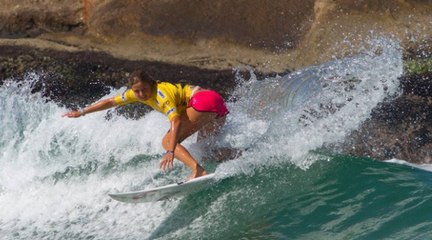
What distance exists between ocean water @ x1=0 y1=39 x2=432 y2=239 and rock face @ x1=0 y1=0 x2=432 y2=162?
46.0 inches

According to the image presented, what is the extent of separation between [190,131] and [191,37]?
4.21m

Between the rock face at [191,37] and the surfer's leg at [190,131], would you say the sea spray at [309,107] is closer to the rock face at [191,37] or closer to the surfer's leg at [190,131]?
the surfer's leg at [190,131]

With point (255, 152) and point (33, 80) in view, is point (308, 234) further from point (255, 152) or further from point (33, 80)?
point (33, 80)

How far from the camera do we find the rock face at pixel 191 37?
444 inches

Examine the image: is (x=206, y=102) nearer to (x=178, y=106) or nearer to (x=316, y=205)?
(x=178, y=106)

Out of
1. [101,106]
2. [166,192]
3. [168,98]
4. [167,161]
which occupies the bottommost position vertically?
[166,192]

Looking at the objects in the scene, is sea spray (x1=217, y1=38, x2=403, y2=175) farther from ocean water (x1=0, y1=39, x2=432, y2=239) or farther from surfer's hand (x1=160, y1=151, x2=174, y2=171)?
surfer's hand (x1=160, y1=151, x2=174, y2=171)

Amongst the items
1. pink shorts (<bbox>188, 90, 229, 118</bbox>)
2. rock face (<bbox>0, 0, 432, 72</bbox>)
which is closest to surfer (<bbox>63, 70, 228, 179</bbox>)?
pink shorts (<bbox>188, 90, 229, 118</bbox>)

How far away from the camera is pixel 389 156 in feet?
29.4

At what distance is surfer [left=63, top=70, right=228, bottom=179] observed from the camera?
7.25m

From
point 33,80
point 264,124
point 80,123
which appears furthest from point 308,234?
point 33,80

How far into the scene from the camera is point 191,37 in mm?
11766

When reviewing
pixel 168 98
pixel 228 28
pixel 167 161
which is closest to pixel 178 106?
pixel 168 98

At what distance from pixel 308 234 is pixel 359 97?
7.74ft
